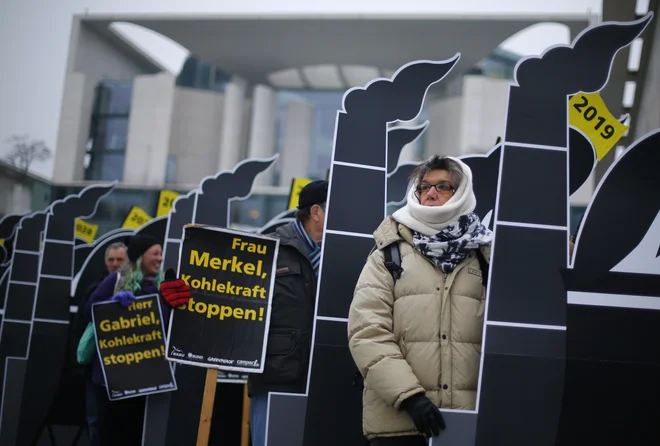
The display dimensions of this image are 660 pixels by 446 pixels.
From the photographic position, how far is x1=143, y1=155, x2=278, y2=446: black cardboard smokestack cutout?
542 centimetres

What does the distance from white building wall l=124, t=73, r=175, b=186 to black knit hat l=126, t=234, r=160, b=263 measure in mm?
26179

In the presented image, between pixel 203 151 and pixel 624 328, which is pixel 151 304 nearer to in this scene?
pixel 624 328

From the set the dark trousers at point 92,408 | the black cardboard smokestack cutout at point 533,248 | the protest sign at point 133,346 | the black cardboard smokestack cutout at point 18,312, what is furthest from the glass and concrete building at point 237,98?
the black cardboard smokestack cutout at point 533,248

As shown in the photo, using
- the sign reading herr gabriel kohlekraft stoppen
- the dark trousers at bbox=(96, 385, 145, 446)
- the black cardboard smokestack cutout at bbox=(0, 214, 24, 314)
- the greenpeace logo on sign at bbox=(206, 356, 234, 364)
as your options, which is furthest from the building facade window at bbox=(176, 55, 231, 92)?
the greenpeace logo on sign at bbox=(206, 356, 234, 364)

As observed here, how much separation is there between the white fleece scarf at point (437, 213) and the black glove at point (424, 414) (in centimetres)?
60

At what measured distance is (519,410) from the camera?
2717 mm

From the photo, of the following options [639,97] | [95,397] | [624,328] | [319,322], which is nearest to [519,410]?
[624,328]

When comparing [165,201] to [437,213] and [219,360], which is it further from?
[437,213]

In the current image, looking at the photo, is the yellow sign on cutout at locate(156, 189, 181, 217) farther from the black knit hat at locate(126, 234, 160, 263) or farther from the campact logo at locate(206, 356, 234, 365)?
the campact logo at locate(206, 356, 234, 365)

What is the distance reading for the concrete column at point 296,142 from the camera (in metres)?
30.5

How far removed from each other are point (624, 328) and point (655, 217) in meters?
0.41

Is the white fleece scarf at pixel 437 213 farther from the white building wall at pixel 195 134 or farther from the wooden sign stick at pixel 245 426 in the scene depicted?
the white building wall at pixel 195 134

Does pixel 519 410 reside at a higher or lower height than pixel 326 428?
higher

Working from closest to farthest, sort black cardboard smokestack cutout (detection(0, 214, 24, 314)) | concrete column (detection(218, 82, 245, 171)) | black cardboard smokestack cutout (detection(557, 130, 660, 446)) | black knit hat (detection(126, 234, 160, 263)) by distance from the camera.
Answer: black cardboard smokestack cutout (detection(557, 130, 660, 446)) < black knit hat (detection(126, 234, 160, 263)) < black cardboard smokestack cutout (detection(0, 214, 24, 314)) < concrete column (detection(218, 82, 245, 171))
